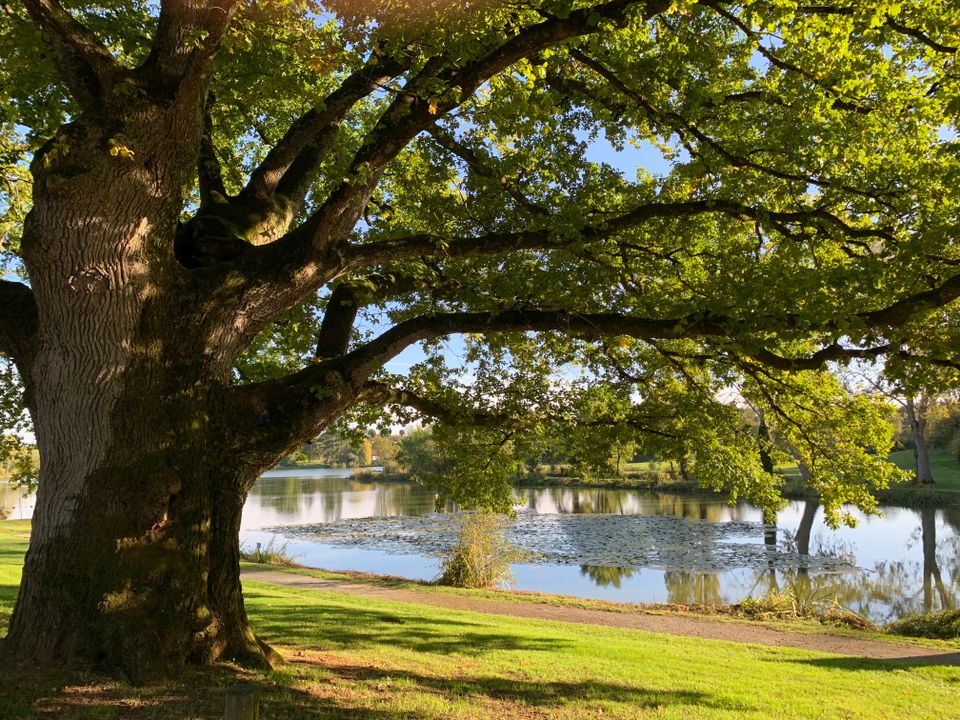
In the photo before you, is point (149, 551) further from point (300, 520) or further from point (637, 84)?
point (300, 520)

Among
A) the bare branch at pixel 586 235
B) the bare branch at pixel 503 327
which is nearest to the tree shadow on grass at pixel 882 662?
the bare branch at pixel 503 327

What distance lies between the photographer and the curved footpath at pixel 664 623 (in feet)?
35.1

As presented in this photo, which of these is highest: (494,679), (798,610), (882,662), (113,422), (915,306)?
(915,306)

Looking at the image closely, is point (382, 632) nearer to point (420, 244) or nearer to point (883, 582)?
point (420, 244)

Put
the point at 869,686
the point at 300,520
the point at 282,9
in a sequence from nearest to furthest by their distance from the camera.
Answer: the point at 282,9, the point at 869,686, the point at 300,520

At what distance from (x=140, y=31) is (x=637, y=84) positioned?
6.14 metres

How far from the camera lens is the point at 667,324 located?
7.13 meters

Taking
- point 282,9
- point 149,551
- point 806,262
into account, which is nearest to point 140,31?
point 282,9

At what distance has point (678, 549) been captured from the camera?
921 inches

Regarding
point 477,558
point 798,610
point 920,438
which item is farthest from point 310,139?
point 920,438

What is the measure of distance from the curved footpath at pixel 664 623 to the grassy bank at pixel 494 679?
72 cm

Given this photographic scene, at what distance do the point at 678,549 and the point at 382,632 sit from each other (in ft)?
53.0

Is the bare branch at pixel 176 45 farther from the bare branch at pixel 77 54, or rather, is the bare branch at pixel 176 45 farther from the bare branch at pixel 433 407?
the bare branch at pixel 433 407

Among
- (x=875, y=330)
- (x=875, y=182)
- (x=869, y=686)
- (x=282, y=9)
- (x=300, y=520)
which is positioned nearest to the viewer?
(x=282, y=9)
